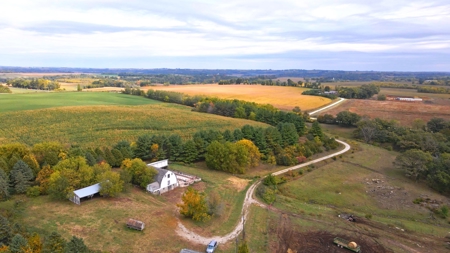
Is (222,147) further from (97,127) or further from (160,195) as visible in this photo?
(97,127)

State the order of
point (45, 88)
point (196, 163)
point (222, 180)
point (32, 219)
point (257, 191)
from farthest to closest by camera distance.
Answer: point (45, 88)
point (196, 163)
point (222, 180)
point (257, 191)
point (32, 219)

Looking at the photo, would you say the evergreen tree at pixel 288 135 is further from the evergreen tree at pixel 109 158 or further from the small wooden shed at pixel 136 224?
the small wooden shed at pixel 136 224

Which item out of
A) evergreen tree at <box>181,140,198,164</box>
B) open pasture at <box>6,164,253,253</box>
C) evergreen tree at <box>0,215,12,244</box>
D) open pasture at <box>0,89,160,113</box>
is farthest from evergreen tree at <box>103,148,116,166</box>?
open pasture at <box>0,89,160,113</box>

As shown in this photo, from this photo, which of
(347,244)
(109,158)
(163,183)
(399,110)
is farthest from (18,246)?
(399,110)

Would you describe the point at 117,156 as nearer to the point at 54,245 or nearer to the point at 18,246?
the point at 54,245

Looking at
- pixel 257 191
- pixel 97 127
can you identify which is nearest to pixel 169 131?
pixel 97 127

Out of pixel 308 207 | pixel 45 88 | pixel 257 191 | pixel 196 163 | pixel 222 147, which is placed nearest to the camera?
pixel 308 207

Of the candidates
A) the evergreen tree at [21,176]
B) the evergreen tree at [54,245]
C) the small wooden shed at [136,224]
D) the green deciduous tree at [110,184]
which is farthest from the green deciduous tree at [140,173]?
the evergreen tree at [54,245]
